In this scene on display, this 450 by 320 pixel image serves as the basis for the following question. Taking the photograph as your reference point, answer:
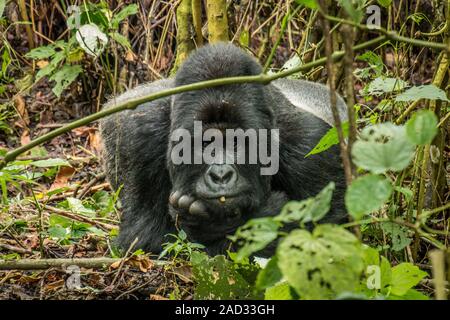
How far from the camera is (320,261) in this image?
163cm

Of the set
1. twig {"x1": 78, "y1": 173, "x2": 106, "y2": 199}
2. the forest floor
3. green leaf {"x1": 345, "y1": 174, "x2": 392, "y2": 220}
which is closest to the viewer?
Result: green leaf {"x1": 345, "y1": 174, "x2": 392, "y2": 220}

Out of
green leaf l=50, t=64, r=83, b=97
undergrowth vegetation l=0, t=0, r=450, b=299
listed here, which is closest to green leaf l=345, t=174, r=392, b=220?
undergrowth vegetation l=0, t=0, r=450, b=299

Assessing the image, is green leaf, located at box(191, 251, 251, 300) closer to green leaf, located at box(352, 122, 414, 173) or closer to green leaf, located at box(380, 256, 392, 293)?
green leaf, located at box(380, 256, 392, 293)

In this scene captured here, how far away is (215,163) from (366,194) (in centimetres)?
160

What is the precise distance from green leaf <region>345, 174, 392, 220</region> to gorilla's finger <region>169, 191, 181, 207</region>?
1.82 meters

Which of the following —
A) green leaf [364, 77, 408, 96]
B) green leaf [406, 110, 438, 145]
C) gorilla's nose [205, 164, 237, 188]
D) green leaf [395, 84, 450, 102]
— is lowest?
gorilla's nose [205, 164, 237, 188]

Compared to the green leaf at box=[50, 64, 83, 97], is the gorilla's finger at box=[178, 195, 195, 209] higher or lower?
lower

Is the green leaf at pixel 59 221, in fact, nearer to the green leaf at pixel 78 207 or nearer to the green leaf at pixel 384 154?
the green leaf at pixel 78 207

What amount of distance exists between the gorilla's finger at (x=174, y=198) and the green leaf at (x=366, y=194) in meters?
1.82

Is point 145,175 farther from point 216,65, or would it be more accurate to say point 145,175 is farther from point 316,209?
point 316,209

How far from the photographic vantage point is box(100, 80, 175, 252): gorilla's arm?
363cm

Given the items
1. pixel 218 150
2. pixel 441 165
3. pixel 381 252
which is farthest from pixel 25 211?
pixel 441 165

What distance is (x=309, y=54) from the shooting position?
488cm
